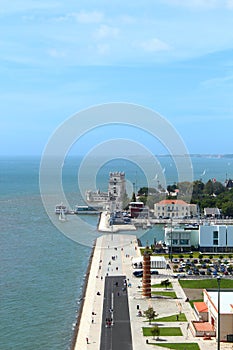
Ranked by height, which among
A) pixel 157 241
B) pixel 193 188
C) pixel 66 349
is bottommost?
pixel 66 349

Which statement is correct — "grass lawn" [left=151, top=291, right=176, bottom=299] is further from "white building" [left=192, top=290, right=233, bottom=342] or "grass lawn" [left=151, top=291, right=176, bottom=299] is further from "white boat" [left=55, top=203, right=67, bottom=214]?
"white boat" [left=55, top=203, right=67, bottom=214]

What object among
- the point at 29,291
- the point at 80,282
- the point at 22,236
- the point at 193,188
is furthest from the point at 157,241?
the point at 193,188

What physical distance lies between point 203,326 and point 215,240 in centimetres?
846

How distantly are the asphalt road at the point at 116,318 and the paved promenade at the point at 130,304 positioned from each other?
90mm

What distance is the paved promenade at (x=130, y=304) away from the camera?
905 centimetres

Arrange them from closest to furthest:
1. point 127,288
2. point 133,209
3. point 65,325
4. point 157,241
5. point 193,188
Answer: point 65,325, point 127,288, point 157,241, point 133,209, point 193,188

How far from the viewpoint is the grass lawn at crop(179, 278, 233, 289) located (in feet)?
41.5

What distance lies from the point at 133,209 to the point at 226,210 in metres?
4.52

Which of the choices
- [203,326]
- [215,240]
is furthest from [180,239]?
[203,326]

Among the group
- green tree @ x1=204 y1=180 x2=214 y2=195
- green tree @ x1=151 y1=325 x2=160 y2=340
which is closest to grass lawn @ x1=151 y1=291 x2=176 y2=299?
green tree @ x1=151 y1=325 x2=160 y2=340

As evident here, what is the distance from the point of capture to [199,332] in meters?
9.26

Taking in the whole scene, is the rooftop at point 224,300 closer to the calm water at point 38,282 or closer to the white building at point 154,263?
the calm water at point 38,282

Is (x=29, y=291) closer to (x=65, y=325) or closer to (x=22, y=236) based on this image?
(x=65, y=325)

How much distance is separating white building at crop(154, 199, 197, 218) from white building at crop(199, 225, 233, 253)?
8.46 metres
